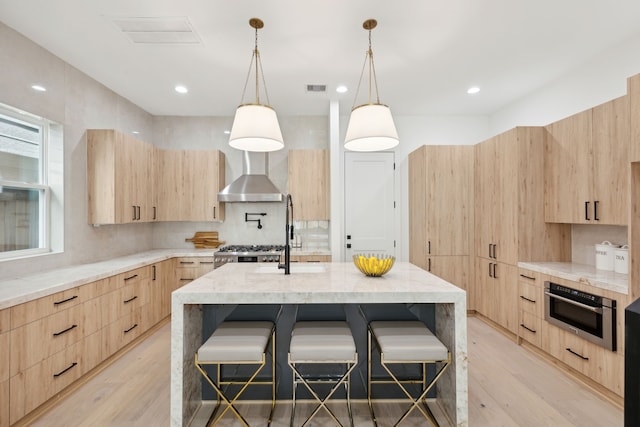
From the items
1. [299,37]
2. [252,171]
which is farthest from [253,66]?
[252,171]

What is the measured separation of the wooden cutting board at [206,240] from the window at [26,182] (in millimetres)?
1888

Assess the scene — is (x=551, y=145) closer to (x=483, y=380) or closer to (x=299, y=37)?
(x=483, y=380)

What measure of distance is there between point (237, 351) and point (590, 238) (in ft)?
11.5

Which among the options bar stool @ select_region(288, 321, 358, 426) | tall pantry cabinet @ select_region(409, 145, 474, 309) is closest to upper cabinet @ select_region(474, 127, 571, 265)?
tall pantry cabinet @ select_region(409, 145, 474, 309)

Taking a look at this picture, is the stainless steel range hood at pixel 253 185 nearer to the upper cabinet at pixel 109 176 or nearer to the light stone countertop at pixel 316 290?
the upper cabinet at pixel 109 176

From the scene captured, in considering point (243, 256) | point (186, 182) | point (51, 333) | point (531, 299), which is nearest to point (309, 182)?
point (243, 256)

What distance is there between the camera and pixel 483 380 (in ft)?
9.00

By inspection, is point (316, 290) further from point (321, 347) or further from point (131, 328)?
point (131, 328)

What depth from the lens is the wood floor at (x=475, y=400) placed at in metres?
2.20

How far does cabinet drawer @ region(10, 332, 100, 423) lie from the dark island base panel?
43.2 inches

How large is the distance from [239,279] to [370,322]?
3.20 feet

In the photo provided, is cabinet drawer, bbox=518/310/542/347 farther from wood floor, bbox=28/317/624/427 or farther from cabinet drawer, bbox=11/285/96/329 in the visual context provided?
cabinet drawer, bbox=11/285/96/329

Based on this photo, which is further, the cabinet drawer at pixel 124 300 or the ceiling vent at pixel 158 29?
the cabinet drawer at pixel 124 300

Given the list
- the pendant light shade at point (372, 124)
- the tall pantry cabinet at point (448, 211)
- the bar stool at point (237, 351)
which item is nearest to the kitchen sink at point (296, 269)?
the bar stool at point (237, 351)
